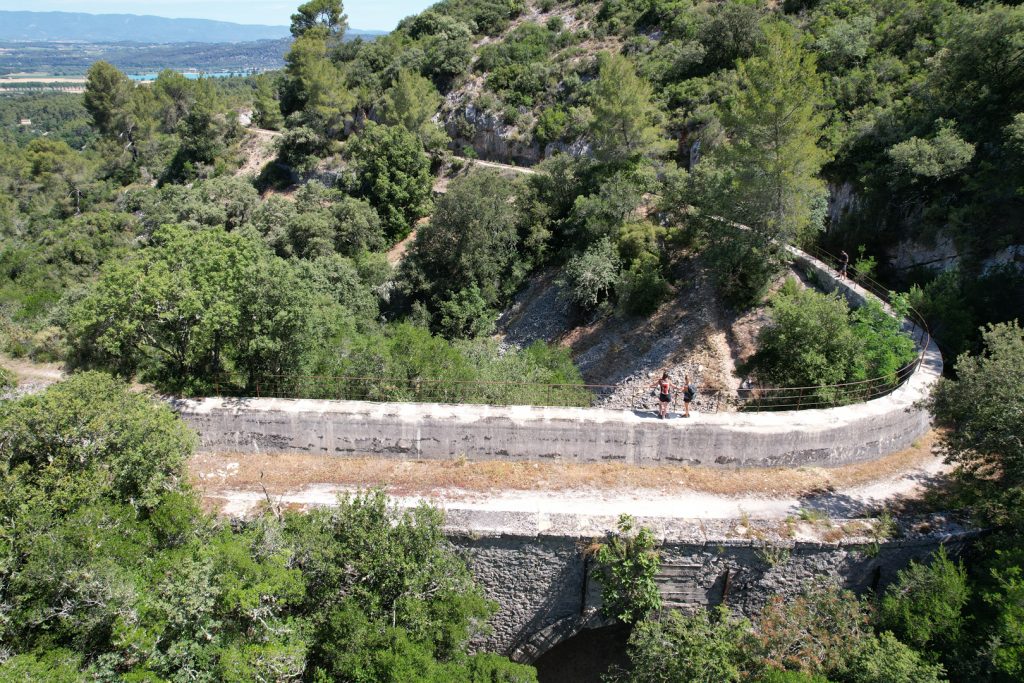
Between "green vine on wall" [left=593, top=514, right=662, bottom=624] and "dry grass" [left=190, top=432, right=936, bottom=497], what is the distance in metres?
1.62

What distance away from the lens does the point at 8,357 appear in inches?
651

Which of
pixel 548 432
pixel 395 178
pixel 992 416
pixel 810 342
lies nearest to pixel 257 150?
pixel 395 178

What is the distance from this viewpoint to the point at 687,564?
984 cm

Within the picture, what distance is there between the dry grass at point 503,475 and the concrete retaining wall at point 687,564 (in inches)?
51.0

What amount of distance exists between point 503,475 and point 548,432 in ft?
3.91

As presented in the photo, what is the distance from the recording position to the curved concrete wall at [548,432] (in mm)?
11609

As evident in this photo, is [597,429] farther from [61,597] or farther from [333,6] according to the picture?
[333,6]

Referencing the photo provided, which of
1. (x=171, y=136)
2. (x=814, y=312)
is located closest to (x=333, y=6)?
(x=171, y=136)

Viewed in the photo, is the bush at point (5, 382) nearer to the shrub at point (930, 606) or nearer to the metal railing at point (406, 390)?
the metal railing at point (406, 390)

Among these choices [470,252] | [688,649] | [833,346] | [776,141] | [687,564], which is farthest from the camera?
[470,252]

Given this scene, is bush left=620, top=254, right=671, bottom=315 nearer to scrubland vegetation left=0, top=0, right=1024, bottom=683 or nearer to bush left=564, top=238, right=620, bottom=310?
scrubland vegetation left=0, top=0, right=1024, bottom=683

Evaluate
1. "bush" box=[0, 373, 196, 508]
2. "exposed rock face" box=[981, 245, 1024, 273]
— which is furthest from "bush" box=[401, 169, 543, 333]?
"exposed rock face" box=[981, 245, 1024, 273]

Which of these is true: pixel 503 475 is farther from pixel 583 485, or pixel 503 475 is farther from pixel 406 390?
pixel 406 390

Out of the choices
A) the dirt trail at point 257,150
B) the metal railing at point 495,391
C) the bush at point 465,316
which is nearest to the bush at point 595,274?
the bush at point 465,316
